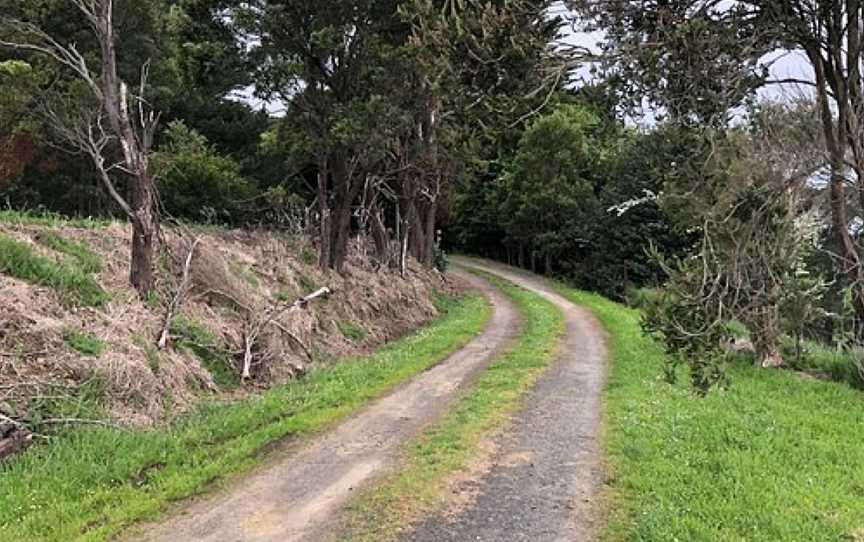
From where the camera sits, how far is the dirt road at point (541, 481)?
557 centimetres

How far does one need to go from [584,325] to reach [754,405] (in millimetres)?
10262

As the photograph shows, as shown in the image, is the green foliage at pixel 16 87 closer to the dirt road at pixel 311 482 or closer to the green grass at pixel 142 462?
the green grass at pixel 142 462

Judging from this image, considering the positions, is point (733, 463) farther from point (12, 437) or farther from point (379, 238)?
point (379, 238)

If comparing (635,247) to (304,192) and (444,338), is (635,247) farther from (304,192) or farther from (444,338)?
(444,338)

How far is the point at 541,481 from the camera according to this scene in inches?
266

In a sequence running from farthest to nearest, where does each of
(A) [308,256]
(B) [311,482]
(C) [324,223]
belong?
1. (A) [308,256]
2. (C) [324,223]
3. (B) [311,482]

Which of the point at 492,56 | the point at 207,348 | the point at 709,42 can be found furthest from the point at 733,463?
the point at 207,348

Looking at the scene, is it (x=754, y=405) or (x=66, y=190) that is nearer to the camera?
(x=754, y=405)

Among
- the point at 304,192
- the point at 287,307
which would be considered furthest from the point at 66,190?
the point at 287,307

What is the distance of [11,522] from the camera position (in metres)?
5.54

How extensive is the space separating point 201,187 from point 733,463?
1852 cm

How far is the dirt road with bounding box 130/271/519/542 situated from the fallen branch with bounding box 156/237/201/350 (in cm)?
327

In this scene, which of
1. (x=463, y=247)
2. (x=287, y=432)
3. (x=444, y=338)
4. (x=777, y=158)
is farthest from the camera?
(x=463, y=247)

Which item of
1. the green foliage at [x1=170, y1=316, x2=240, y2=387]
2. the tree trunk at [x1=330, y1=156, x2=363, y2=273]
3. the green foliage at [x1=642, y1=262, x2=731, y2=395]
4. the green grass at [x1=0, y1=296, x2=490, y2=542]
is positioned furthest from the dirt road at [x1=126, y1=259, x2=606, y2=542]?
the tree trunk at [x1=330, y1=156, x2=363, y2=273]
